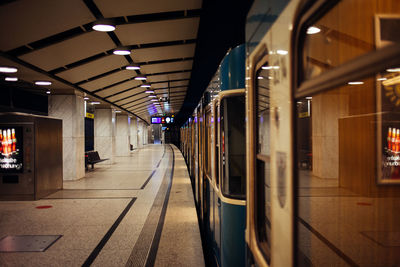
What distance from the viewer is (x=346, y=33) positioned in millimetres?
1635

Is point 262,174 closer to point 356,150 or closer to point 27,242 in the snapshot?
point 27,242

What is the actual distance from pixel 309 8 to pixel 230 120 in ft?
8.03

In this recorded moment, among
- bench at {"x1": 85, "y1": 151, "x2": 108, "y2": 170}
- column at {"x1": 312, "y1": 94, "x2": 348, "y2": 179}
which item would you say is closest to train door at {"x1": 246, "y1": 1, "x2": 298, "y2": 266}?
column at {"x1": 312, "y1": 94, "x2": 348, "y2": 179}

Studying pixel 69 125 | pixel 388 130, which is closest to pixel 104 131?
pixel 69 125

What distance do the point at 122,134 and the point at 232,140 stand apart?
69.0ft

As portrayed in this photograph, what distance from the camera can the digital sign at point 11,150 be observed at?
8.55m

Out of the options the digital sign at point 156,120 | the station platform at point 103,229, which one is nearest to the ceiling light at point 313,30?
the station platform at point 103,229

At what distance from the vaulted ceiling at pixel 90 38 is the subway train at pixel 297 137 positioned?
226 cm

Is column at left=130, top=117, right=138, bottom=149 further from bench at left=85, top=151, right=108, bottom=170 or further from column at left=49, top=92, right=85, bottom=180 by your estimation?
column at left=49, top=92, right=85, bottom=180

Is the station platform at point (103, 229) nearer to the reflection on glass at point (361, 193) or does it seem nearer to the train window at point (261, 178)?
the reflection on glass at point (361, 193)

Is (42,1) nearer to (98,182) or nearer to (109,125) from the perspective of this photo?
(98,182)

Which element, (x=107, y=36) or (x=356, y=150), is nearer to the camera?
(x=107, y=36)

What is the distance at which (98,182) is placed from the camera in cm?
1109

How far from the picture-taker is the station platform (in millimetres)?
4406
